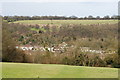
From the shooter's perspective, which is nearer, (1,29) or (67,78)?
(67,78)

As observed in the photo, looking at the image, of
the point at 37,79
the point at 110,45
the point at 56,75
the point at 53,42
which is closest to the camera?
the point at 37,79

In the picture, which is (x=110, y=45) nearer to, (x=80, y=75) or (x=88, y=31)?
(x=88, y=31)

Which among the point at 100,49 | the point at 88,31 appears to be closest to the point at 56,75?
the point at 100,49

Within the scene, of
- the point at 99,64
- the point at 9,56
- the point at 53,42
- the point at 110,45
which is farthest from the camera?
the point at 53,42

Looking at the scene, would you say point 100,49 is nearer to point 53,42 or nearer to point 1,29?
point 53,42

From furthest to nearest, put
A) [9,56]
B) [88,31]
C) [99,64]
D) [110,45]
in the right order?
[88,31] < [110,45] < [9,56] < [99,64]

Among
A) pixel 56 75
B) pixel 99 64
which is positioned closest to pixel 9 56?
pixel 99 64

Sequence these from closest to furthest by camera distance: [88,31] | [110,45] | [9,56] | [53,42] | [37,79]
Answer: [37,79], [9,56], [110,45], [53,42], [88,31]

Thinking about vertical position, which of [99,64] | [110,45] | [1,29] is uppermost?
[1,29]

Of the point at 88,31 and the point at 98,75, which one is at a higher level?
the point at 88,31
